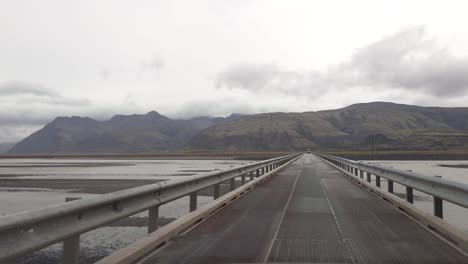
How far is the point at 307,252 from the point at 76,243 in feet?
10.5

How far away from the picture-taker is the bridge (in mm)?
4621

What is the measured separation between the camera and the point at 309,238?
24.6 ft

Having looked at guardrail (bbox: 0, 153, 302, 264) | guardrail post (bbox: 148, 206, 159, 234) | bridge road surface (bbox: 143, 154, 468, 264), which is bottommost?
bridge road surface (bbox: 143, 154, 468, 264)

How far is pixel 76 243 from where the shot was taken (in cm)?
491

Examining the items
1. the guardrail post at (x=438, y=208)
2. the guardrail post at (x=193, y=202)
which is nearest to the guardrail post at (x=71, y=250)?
the guardrail post at (x=193, y=202)

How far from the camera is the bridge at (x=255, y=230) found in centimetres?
462

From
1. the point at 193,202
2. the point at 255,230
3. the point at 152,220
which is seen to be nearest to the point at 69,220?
the point at 152,220

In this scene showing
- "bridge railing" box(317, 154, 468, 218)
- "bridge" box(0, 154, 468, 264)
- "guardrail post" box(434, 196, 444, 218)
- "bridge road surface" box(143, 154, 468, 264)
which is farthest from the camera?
"guardrail post" box(434, 196, 444, 218)

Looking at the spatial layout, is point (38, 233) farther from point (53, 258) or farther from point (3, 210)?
point (3, 210)

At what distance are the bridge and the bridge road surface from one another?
14 millimetres

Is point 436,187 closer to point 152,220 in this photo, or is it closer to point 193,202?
point 193,202

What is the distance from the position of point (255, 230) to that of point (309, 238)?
117 centimetres

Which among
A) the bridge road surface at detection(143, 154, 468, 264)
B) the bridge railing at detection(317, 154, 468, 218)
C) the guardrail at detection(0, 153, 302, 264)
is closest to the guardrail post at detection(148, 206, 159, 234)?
the guardrail at detection(0, 153, 302, 264)

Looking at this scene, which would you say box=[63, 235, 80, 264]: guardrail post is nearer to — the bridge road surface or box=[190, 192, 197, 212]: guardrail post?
the bridge road surface
